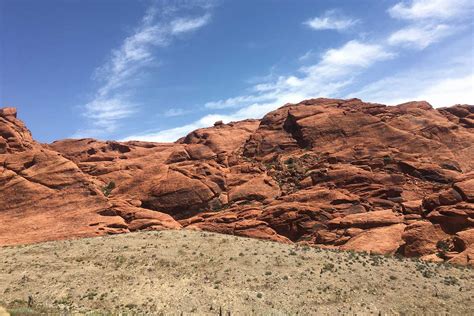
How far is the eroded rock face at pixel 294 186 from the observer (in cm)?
4272

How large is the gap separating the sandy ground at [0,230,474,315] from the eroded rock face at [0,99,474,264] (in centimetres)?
483

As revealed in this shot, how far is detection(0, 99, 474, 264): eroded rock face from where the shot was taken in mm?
42719

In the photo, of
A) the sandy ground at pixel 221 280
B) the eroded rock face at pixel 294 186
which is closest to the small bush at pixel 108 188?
the eroded rock face at pixel 294 186

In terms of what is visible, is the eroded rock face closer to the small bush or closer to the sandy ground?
the small bush

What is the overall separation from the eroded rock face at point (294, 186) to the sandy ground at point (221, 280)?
4.83 meters

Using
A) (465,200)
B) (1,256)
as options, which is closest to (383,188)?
(465,200)

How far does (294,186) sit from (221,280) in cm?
2455

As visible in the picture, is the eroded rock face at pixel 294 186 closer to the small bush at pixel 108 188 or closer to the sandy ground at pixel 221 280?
the small bush at pixel 108 188

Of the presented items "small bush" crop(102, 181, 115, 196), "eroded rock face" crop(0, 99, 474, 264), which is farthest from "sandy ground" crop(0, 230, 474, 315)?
"small bush" crop(102, 181, 115, 196)

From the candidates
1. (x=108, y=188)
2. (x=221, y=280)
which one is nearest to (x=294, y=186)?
(x=221, y=280)

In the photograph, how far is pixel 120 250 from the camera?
38219 millimetres

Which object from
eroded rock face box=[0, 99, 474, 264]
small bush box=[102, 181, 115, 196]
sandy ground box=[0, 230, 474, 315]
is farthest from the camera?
Result: small bush box=[102, 181, 115, 196]

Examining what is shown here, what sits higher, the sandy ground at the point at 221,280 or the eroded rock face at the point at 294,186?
the eroded rock face at the point at 294,186

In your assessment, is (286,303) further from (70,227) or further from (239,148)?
(239,148)
